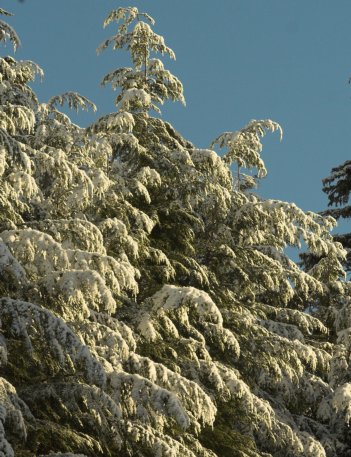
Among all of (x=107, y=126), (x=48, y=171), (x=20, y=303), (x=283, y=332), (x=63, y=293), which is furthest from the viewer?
(x=283, y=332)

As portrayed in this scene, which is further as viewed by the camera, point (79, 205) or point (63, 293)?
point (79, 205)

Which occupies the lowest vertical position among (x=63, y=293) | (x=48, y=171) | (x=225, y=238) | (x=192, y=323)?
(x=63, y=293)

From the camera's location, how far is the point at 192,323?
1230 cm

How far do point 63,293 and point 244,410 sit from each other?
4.46 meters

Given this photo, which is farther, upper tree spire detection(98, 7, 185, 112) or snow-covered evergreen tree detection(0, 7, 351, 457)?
upper tree spire detection(98, 7, 185, 112)

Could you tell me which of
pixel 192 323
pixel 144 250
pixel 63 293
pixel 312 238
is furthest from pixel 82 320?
pixel 312 238

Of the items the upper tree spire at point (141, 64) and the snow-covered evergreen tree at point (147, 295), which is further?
the upper tree spire at point (141, 64)

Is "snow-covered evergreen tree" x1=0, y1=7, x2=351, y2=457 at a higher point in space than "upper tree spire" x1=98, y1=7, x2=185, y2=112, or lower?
lower

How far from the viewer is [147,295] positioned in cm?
1165

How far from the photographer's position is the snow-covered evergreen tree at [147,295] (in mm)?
7672

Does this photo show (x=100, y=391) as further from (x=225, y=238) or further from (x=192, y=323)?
(x=225, y=238)

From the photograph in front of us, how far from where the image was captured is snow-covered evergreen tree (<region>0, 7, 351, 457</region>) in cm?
767

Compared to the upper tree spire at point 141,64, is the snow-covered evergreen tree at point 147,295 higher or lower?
lower

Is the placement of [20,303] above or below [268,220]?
below
